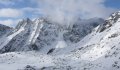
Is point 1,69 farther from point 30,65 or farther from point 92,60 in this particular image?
point 92,60

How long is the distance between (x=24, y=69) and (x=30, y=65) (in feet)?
11.1

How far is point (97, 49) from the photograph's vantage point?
90.8 metres

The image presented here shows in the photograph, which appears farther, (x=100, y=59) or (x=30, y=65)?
(x=100, y=59)

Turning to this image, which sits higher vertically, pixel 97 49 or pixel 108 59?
pixel 97 49

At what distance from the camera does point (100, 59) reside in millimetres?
77938

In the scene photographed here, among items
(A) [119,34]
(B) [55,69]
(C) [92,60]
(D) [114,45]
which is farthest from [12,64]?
(A) [119,34]


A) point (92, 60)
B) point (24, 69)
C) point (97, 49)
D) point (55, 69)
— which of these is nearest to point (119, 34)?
point (97, 49)


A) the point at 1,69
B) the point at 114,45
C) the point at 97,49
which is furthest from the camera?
the point at 97,49

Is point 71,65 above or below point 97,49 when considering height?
below

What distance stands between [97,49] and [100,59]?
1298 centimetres

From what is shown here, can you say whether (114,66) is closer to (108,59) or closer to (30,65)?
(108,59)

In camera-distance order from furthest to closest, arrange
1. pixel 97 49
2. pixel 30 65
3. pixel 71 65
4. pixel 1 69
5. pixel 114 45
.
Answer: pixel 97 49 → pixel 114 45 → pixel 71 65 → pixel 30 65 → pixel 1 69

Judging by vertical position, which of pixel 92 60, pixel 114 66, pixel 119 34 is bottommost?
pixel 114 66

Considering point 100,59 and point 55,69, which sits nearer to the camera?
point 55,69
